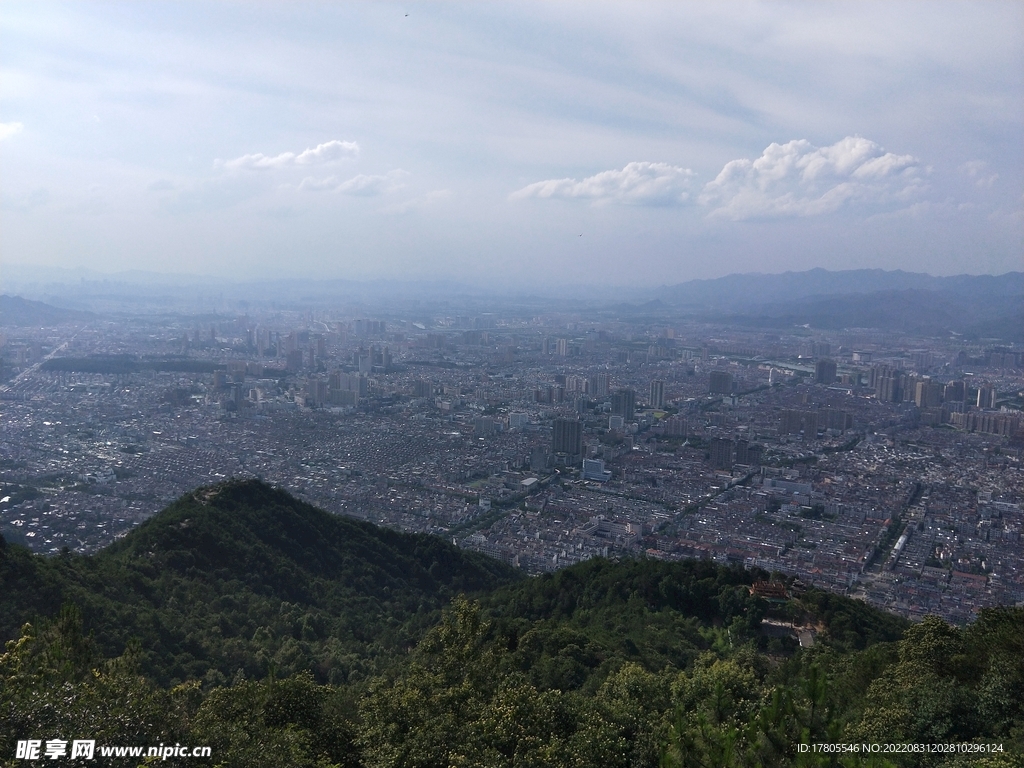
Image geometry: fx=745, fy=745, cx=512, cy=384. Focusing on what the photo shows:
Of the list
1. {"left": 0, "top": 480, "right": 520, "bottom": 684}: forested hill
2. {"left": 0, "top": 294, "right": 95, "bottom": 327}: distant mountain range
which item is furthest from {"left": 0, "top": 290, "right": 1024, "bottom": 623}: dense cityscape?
{"left": 0, "top": 480, "right": 520, "bottom": 684}: forested hill

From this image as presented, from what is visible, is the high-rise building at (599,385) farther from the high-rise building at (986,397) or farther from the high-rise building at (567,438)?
the high-rise building at (986,397)

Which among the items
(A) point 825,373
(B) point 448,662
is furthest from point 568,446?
(B) point 448,662

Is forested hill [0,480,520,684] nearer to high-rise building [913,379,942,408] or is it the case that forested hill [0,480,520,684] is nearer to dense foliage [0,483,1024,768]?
dense foliage [0,483,1024,768]

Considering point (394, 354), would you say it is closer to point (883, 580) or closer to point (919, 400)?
point (919, 400)

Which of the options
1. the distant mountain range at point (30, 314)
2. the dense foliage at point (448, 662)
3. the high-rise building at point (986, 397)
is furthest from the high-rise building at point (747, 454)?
the distant mountain range at point (30, 314)

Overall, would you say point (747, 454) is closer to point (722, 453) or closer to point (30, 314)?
point (722, 453)

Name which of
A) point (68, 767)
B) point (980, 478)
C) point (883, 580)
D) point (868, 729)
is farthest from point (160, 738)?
point (980, 478)
